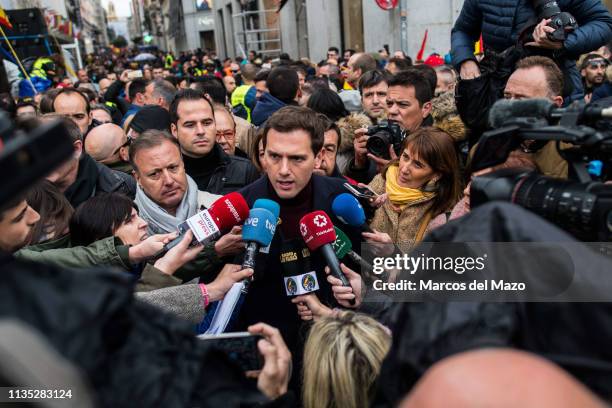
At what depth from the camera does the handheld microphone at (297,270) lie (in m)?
2.35

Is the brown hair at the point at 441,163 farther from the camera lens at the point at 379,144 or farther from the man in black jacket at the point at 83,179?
the man in black jacket at the point at 83,179

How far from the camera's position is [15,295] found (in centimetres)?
77

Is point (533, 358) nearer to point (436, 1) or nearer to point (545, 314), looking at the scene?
point (545, 314)

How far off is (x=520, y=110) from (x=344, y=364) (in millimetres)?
818

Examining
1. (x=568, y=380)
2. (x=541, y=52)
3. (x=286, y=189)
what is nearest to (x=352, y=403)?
(x=568, y=380)

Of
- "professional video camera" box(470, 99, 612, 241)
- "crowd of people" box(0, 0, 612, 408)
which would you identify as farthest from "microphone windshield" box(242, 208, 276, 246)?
"professional video camera" box(470, 99, 612, 241)

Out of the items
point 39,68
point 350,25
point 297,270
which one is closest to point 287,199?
point 297,270

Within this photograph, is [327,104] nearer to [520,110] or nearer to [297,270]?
[297,270]

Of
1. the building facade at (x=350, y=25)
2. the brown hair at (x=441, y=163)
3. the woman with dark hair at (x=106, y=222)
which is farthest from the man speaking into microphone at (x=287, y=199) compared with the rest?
the building facade at (x=350, y=25)

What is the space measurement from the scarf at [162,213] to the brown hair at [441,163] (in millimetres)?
1180

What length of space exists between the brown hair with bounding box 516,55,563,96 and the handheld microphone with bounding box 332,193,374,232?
3.68 feet

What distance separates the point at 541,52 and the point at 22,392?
3059mm

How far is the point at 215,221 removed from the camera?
2322 mm

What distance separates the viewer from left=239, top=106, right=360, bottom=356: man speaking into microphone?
2.54m
